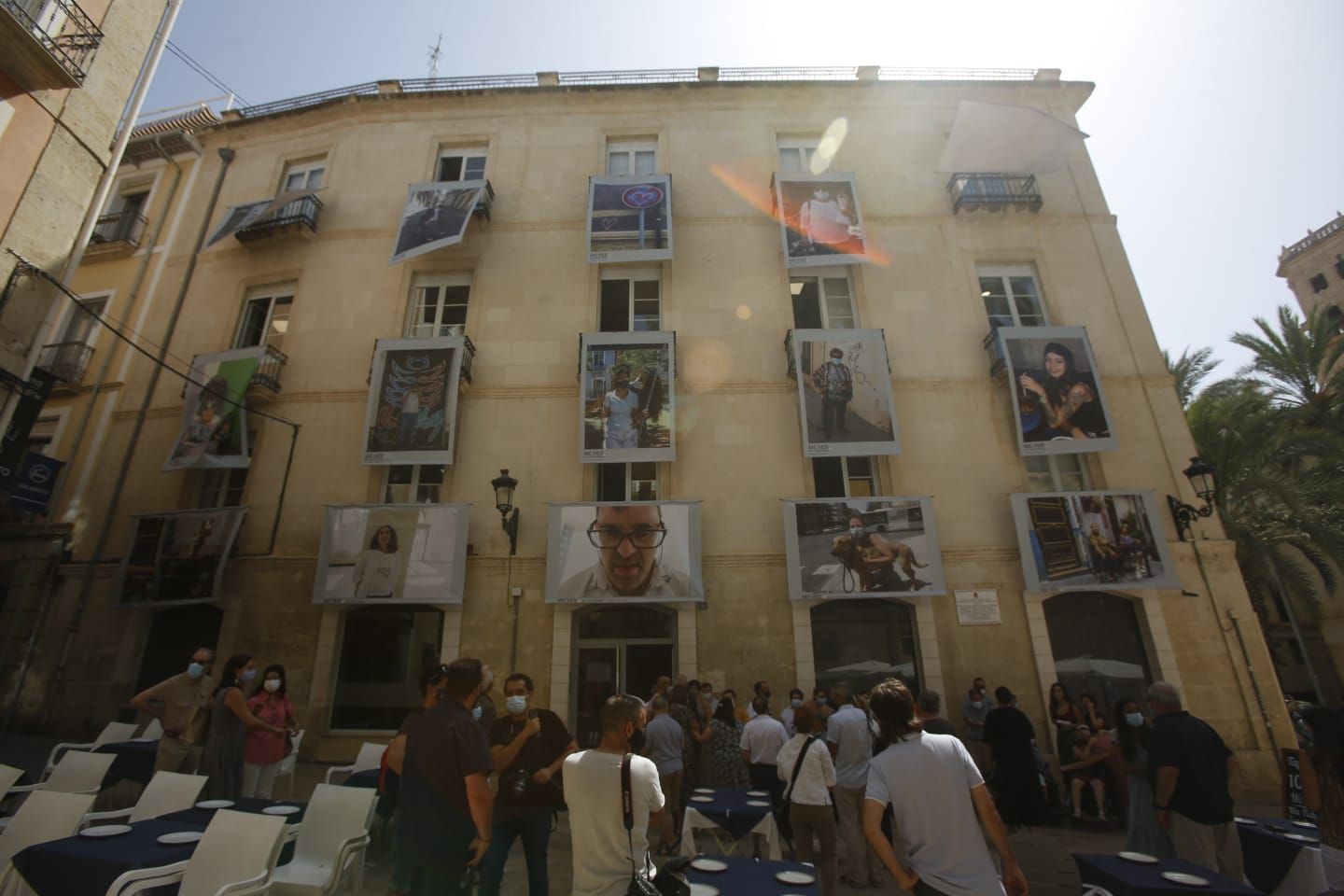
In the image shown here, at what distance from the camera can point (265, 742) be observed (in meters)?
6.77

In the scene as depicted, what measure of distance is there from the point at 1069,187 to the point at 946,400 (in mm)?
7116

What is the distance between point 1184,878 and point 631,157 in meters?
16.4

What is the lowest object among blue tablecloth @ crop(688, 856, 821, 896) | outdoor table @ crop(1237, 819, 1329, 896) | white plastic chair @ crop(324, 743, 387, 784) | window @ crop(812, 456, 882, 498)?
outdoor table @ crop(1237, 819, 1329, 896)

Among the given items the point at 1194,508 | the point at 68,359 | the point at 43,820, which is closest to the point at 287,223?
the point at 68,359

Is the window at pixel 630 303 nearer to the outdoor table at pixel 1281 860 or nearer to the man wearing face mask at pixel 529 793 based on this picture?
the man wearing face mask at pixel 529 793

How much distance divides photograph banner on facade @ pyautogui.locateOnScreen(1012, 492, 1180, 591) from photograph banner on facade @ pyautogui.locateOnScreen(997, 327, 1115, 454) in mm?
1066

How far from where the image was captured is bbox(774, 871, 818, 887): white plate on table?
3594 millimetres

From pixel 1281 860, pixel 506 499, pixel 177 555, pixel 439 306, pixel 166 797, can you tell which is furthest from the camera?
pixel 439 306

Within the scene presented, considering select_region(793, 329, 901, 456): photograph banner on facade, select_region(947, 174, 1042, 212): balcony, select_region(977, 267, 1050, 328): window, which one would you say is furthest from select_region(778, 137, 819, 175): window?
select_region(793, 329, 901, 456): photograph banner on facade

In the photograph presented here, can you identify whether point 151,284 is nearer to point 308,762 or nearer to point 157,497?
point 157,497

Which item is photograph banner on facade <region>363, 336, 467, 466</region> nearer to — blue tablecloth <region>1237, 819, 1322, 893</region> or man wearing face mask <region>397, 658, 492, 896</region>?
man wearing face mask <region>397, 658, 492, 896</region>

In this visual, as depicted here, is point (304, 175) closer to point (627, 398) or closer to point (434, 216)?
point (434, 216)

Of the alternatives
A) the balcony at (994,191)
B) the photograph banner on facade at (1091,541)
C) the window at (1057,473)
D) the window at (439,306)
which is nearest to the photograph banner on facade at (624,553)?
the window at (439,306)

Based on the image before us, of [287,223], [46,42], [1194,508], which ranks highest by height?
[287,223]
